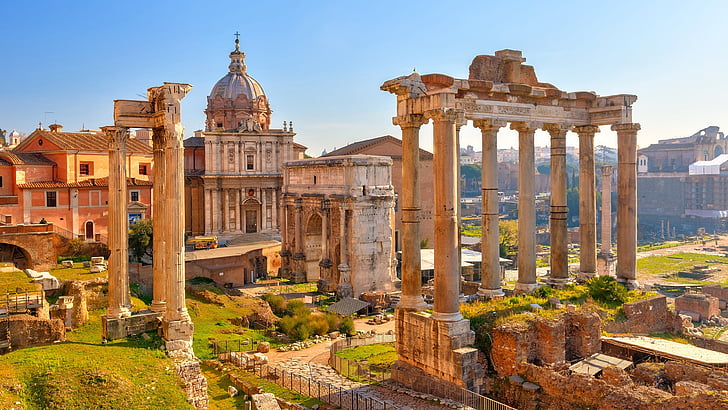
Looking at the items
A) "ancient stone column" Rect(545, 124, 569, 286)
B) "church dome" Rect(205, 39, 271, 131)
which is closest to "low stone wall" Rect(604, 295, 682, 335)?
"ancient stone column" Rect(545, 124, 569, 286)

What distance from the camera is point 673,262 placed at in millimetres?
68250

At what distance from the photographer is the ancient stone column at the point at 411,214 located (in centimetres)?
1520

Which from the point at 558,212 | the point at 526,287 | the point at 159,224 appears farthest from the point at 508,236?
the point at 159,224

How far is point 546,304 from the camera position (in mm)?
16469

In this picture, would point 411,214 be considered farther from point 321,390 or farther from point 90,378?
point 90,378

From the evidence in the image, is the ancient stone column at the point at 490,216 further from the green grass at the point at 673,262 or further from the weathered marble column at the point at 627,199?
the green grass at the point at 673,262

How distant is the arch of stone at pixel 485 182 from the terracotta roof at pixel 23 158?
85.5ft

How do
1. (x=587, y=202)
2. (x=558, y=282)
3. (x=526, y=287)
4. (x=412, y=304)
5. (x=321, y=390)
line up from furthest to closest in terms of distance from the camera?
1. (x=587, y=202)
2. (x=558, y=282)
3. (x=526, y=287)
4. (x=321, y=390)
5. (x=412, y=304)

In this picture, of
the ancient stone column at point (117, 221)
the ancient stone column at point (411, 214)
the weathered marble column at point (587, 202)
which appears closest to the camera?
the ancient stone column at point (411, 214)

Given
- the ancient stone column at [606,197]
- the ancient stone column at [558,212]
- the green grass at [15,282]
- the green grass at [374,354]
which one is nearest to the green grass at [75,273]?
the green grass at [15,282]

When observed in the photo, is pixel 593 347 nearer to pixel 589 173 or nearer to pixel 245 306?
pixel 589 173

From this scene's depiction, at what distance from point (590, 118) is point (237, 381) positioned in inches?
502

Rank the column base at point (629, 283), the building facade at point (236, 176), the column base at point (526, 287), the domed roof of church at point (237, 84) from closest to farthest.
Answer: the column base at point (526, 287) < the column base at point (629, 283) < the building facade at point (236, 176) < the domed roof of church at point (237, 84)

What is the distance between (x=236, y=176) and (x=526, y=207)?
3311cm
